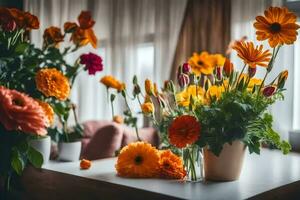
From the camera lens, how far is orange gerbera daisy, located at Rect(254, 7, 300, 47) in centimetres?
121

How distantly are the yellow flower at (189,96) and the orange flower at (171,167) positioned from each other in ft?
0.53

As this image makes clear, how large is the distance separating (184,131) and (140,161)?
0.23 meters

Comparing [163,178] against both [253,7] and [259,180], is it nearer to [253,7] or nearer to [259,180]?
[259,180]

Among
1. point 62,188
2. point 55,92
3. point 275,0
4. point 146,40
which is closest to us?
point 55,92

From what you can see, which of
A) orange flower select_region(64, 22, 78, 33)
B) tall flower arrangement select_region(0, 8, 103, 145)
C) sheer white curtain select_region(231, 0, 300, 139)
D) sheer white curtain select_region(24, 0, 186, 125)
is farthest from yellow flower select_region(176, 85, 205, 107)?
sheer white curtain select_region(24, 0, 186, 125)

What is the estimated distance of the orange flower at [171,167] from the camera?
1.38 meters

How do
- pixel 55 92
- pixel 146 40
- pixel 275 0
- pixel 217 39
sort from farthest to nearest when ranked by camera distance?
pixel 146 40 < pixel 217 39 < pixel 275 0 < pixel 55 92

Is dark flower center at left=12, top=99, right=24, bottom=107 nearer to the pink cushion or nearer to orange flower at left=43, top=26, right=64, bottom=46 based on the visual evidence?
orange flower at left=43, top=26, right=64, bottom=46

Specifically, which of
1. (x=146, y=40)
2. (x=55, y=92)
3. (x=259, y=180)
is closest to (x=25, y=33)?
(x=55, y=92)

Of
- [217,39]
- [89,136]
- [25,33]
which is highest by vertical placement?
[217,39]

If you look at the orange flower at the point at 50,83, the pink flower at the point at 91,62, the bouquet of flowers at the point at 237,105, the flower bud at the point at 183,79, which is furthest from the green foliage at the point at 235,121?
the pink flower at the point at 91,62

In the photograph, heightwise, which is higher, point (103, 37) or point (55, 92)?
point (103, 37)

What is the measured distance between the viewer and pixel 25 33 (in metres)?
1.50

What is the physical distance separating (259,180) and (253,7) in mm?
2455
